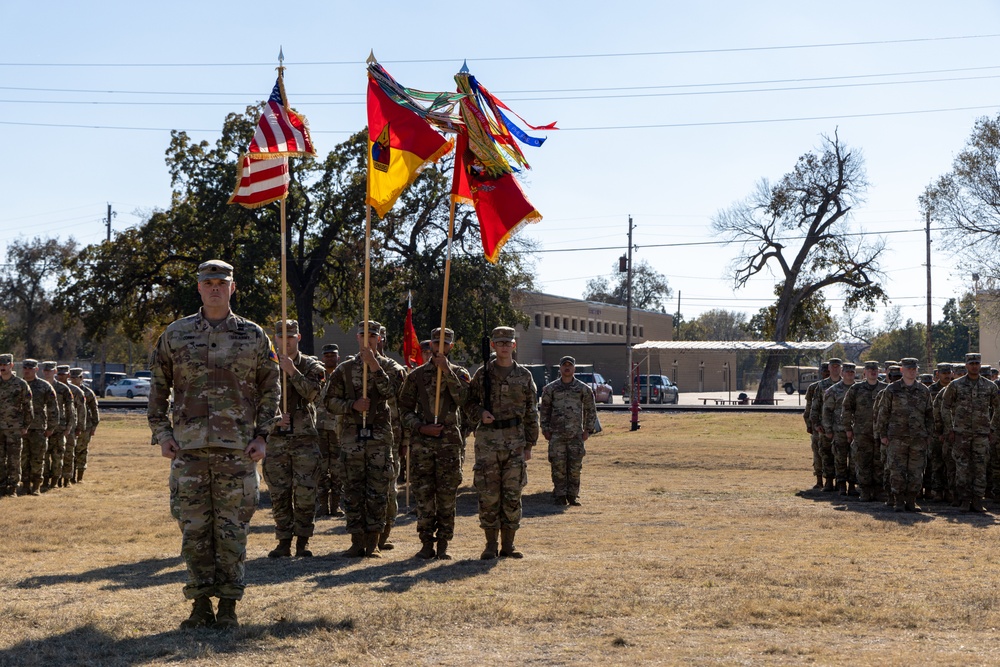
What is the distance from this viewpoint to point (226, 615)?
6.82 metres

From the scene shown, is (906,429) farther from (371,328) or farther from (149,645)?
(149,645)

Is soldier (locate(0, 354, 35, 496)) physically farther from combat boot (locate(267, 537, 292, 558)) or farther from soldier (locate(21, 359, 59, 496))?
combat boot (locate(267, 537, 292, 558))

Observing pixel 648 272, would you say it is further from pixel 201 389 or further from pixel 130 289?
pixel 201 389

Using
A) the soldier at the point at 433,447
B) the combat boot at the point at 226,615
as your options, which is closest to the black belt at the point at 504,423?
the soldier at the point at 433,447

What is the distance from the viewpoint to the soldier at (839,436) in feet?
56.0

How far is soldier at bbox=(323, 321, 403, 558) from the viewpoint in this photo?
32.7ft

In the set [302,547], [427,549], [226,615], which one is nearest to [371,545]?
[427,549]

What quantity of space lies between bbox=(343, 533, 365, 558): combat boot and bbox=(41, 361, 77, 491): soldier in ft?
27.4

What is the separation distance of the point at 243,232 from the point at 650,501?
33.6 m

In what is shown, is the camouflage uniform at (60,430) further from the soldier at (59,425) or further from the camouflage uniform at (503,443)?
the camouflage uniform at (503,443)

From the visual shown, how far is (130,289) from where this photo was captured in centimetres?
4675

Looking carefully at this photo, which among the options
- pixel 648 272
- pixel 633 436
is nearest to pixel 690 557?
pixel 633 436

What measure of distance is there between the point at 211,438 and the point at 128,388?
2497 inches

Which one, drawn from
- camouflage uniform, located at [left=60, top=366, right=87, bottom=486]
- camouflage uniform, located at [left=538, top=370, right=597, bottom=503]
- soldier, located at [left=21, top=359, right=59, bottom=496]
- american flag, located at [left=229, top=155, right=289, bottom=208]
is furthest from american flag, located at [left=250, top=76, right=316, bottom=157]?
camouflage uniform, located at [left=60, top=366, right=87, bottom=486]
